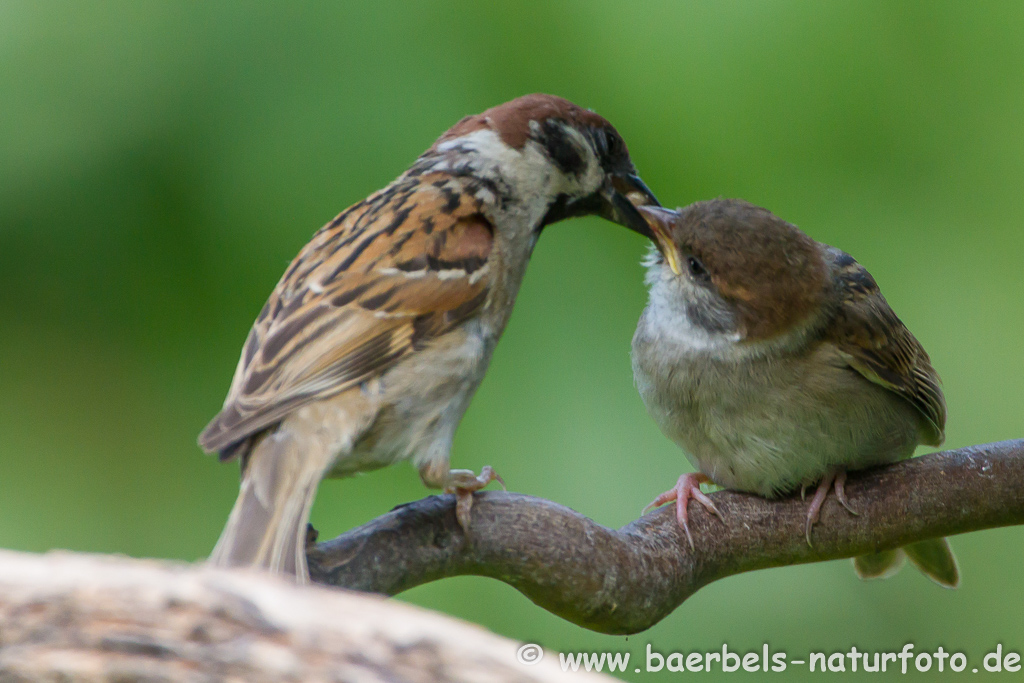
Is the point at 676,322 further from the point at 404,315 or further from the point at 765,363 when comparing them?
the point at 404,315

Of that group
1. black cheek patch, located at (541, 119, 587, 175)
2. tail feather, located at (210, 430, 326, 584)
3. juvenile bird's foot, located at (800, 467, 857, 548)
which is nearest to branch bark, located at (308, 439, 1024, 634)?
juvenile bird's foot, located at (800, 467, 857, 548)

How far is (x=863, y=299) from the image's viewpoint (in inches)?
92.7

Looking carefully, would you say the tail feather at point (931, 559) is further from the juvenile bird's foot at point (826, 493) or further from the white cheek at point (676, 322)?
the white cheek at point (676, 322)

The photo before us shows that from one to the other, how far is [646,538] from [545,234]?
114 cm

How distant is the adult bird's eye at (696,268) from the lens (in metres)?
2.25

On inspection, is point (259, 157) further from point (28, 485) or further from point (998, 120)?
point (998, 120)

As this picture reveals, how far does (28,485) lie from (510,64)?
65.5 inches

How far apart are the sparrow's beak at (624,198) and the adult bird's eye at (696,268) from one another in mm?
186

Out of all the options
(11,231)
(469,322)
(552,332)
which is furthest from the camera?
(552,332)

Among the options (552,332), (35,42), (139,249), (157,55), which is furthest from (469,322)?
(35,42)

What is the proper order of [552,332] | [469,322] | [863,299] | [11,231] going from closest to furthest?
[469,322]
[863,299]
[11,231]
[552,332]

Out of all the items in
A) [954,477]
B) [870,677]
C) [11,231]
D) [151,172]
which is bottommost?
[870,677]

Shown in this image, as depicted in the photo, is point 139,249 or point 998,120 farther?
point 998,120

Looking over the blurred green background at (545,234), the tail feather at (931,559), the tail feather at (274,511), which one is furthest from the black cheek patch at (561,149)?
the tail feather at (931,559)
